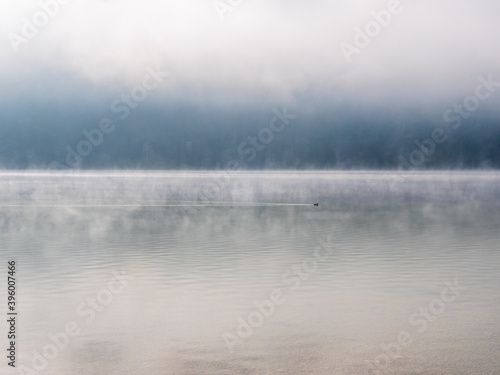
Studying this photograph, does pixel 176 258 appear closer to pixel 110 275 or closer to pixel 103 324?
pixel 110 275

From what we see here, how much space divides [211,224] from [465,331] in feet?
124

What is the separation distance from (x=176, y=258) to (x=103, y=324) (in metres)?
14.3

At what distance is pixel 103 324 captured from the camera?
19.7 m

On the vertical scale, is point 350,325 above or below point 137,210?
below

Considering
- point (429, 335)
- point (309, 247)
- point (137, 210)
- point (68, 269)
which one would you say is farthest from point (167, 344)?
point (137, 210)

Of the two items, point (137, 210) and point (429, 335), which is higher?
point (137, 210)

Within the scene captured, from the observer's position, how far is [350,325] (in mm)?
19500

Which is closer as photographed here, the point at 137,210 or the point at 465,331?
the point at 465,331

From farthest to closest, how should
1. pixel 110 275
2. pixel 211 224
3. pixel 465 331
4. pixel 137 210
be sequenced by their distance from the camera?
pixel 137 210
pixel 211 224
pixel 110 275
pixel 465 331

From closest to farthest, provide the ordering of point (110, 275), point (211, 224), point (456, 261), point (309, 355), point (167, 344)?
point (309, 355) < point (167, 344) < point (110, 275) < point (456, 261) < point (211, 224)

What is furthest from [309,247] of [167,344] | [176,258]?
[167,344]

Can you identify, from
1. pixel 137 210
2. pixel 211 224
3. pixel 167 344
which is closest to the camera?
pixel 167 344

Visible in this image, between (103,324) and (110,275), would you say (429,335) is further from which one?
(110,275)

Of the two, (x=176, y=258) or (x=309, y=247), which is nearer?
(x=176, y=258)
